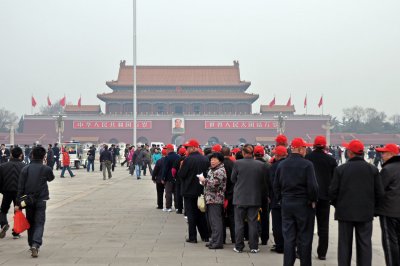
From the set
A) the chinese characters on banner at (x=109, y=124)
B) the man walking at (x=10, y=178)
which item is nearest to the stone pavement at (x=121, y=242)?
the man walking at (x=10, y=178)

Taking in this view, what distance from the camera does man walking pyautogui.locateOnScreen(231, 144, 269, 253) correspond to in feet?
25.0

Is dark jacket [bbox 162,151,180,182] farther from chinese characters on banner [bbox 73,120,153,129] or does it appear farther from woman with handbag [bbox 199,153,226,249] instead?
chinese characters on banner [bbox 73,120,153,129]

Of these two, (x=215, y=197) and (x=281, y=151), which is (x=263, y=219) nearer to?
(x=215, y=197)

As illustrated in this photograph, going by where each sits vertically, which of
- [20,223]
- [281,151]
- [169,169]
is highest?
[281,151]

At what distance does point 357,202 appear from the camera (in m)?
6.06

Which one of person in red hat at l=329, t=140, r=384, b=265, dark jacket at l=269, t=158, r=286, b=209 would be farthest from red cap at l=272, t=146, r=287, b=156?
person in red hat at l=329, t=140, r=384, b=265

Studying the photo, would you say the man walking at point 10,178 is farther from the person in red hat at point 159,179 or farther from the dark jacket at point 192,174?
the person in red hat at point 159,179

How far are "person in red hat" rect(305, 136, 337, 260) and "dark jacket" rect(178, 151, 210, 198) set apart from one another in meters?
1.73

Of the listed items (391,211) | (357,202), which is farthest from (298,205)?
(391,211)

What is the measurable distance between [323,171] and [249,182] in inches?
34.9

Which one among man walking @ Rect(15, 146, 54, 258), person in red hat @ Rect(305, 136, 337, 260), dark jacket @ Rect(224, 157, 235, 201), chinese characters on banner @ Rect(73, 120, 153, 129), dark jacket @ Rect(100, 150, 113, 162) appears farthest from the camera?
chinese characters on banner @ Rect(73, 120, 153, 129)

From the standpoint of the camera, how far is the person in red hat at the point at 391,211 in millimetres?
6035

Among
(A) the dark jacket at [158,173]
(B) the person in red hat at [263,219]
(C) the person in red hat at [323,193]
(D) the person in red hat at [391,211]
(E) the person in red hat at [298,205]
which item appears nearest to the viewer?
(D) the person in red hat at [391,211]

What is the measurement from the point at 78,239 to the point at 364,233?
13.1 feet
